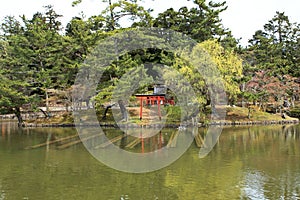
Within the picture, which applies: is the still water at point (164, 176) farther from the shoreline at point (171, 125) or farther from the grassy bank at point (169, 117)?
the grassy bank at point (169, 117)

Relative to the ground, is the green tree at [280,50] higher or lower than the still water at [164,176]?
higher

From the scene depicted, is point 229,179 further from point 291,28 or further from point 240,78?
point 291,28

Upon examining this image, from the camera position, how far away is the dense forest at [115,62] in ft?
78.1

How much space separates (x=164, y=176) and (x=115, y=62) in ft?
51.4

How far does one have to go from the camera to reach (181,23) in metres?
28.3

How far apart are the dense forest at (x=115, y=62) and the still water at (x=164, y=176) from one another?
898cm

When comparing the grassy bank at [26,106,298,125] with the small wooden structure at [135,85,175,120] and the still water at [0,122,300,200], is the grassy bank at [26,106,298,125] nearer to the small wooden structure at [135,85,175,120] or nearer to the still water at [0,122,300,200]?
the small wooden structure at [135,85,175,120]

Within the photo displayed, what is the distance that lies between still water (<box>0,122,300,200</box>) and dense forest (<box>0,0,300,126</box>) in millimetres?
8978

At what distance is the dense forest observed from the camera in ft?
78.1

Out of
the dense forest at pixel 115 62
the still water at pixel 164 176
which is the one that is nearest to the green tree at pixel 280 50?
the dense forest at pixel 115 62

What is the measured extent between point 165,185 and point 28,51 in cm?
1956

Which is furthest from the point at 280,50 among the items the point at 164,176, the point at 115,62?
the point at 164,176

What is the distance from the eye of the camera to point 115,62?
82.0 ft

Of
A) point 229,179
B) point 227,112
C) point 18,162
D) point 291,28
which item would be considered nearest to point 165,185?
point 229,179
